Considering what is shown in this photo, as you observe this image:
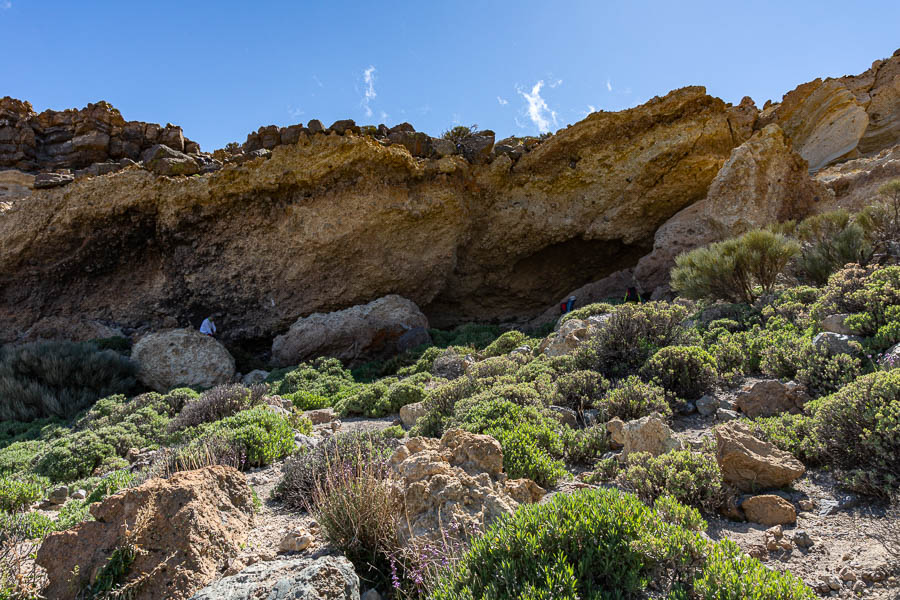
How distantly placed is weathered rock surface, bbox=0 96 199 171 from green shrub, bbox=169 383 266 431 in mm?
12593

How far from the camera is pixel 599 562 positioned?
80.0 inches

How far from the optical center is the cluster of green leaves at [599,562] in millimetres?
1851

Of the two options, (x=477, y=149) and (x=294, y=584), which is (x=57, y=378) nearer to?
(x=294, y=584)

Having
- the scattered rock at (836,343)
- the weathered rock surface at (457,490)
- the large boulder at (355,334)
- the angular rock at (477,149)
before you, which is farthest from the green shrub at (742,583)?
the angular rock at (477,149)

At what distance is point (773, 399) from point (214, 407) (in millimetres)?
7138

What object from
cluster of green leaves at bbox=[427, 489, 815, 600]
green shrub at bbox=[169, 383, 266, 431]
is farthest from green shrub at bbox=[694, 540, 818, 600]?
green shrub at bbox=[169, 383, 266, 431]

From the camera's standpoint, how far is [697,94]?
12.7m

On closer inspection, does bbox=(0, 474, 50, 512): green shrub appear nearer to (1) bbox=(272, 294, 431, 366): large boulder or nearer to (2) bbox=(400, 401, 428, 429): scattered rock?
(2) bbox=(400, 401, 428, 429): scattered rock

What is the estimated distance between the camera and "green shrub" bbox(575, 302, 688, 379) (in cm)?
581

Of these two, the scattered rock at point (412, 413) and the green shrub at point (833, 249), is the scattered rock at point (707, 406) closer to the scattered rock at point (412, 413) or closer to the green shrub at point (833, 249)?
the scattered rock at point (412, 413)

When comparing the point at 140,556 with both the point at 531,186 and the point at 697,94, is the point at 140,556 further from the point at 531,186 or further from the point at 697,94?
the point at 697,94

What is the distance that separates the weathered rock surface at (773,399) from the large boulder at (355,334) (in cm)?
873

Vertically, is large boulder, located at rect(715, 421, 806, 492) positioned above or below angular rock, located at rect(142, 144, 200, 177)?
below

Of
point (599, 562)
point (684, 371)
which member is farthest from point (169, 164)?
point (599, 562)
